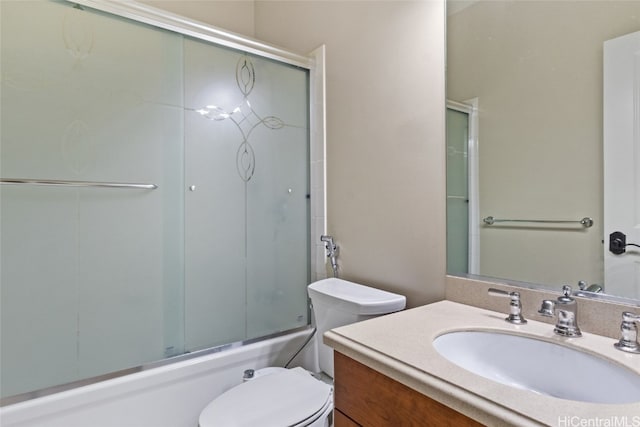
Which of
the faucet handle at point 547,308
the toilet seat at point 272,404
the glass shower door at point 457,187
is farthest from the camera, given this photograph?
the glass shower door at point 457,187

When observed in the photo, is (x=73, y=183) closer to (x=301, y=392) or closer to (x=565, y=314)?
(x=301, y=392)

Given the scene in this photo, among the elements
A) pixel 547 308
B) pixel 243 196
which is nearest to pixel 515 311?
pixel 547 308

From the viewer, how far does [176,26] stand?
5.02 ft

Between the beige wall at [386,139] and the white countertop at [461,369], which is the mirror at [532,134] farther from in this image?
the white countertop at [461,369]

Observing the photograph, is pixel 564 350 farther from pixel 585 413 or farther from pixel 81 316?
pixel 81 316

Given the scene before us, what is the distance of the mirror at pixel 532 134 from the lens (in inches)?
35.6

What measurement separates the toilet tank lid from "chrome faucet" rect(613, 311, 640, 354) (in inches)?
24.0

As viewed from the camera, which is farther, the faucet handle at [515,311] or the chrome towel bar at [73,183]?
the chrome towel bar at [73,183]

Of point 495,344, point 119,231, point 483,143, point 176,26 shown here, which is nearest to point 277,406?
point 495,344

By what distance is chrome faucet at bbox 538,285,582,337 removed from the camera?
807 mm

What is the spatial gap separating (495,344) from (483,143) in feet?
2.12

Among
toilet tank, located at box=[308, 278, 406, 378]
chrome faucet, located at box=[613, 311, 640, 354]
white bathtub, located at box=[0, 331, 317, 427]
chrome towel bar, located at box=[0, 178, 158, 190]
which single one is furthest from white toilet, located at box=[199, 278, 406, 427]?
chrome towel bar, located at box=[0, 178, 158, 190]

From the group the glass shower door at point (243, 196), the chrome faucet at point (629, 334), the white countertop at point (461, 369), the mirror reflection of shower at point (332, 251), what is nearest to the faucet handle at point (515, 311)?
the white countertop at point (461, 369)


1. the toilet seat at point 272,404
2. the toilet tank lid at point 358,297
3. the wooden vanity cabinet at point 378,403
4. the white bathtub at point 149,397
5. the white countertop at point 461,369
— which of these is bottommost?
the white bathtub at point 149,397
